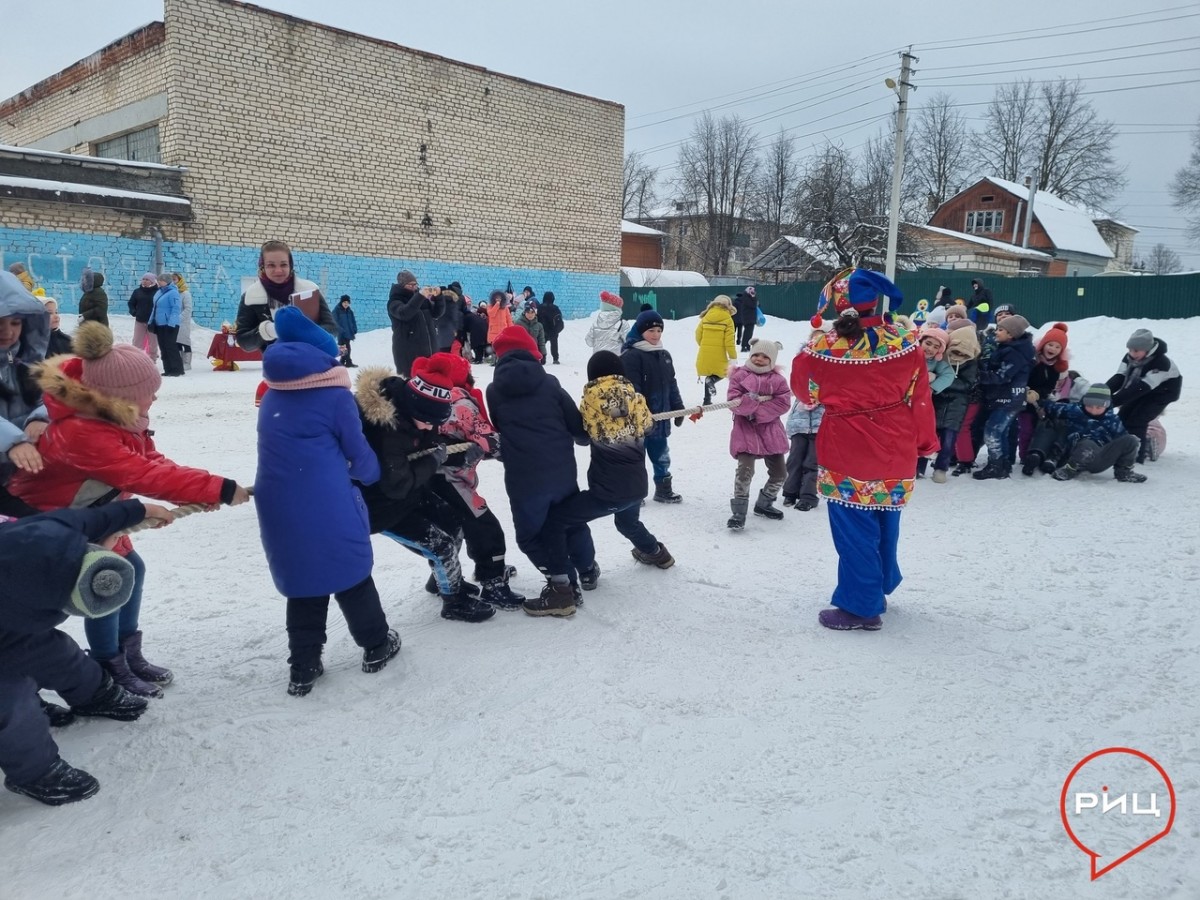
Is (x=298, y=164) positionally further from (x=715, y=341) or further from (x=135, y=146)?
(x=715, y=341)

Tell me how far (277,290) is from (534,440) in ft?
7.60

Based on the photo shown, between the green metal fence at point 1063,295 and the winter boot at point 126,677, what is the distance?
64.3 feet

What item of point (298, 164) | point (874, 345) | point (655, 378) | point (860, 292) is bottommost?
point (655, 378)

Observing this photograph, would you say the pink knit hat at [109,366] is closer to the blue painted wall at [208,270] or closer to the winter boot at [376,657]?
the winter boot at [376,657]

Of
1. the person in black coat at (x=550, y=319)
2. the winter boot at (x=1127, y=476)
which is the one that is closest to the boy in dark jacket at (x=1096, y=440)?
the winter boot at (x=1127, y=476)

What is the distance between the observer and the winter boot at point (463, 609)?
13.5ft

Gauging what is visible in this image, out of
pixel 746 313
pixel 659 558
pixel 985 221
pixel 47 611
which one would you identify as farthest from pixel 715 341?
pixel 985 221

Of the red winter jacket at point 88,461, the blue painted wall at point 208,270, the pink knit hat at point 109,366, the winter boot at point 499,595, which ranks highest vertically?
the blue painted wall at point 208,270

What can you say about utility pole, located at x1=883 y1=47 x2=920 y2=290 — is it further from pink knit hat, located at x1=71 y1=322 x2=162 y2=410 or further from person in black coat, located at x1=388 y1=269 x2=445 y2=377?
pink knit hat, located at x1=71 y1=322 x2=162 y2=410

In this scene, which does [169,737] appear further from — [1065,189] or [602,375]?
[1065,189]

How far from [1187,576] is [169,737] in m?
5.53

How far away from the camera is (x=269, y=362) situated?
3.21 meters

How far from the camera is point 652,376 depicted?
6508mm

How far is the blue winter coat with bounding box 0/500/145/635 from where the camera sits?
7.81ft
